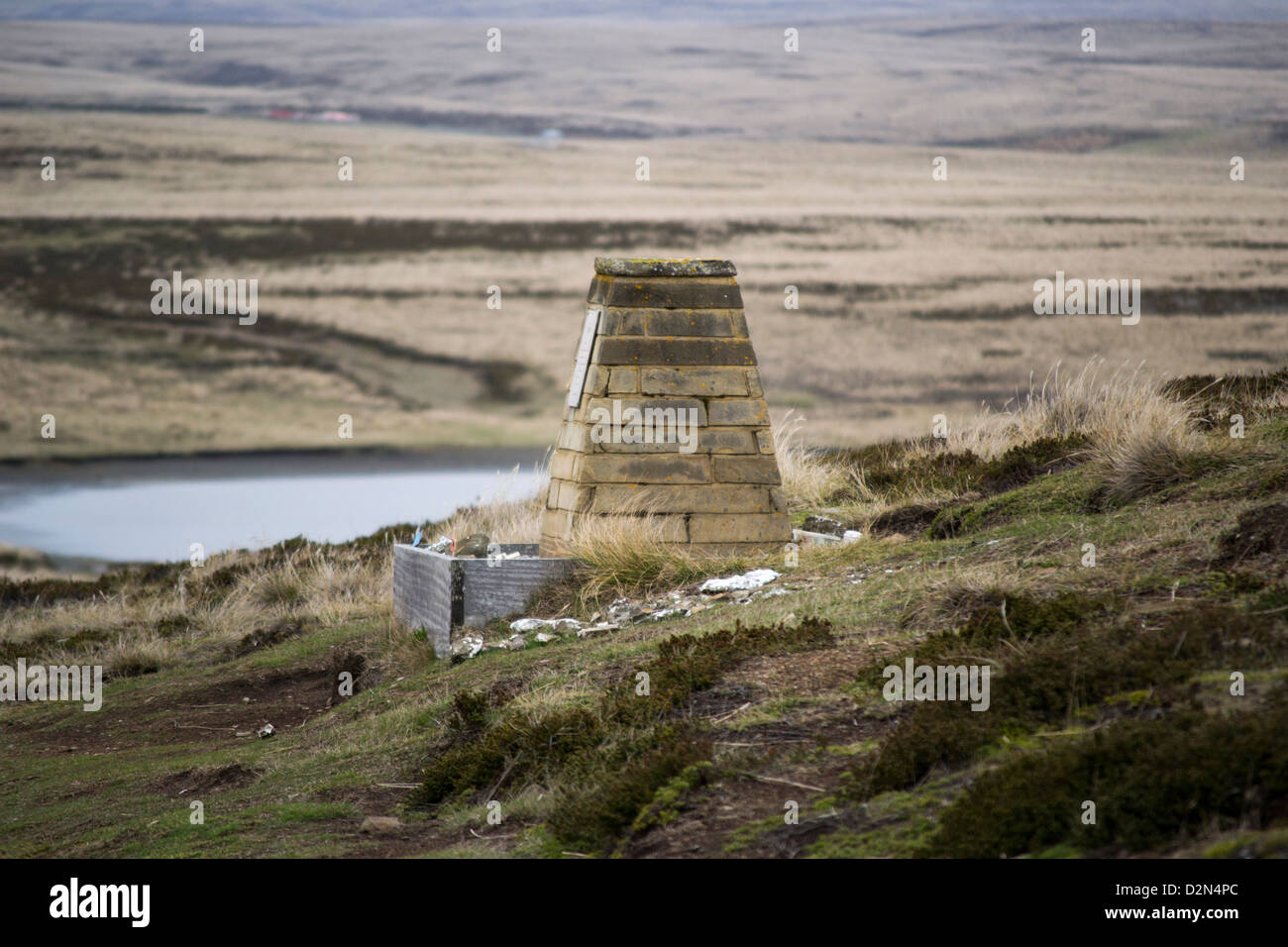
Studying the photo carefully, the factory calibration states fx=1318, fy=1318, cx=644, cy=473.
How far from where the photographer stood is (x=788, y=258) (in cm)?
5709

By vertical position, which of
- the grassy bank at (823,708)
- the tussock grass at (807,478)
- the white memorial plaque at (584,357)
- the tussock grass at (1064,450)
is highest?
the white memorial plaque at (584,357)

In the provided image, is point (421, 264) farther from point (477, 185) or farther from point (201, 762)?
point (201, 762)

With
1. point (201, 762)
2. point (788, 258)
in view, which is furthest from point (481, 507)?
point (788, 258)

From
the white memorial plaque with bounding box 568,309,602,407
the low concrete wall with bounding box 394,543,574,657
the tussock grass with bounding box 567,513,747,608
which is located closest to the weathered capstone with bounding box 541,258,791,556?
the white memorial plaque with bounding box 568,309,602,407

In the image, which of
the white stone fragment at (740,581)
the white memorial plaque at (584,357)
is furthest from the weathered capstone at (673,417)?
the white stone fragment at (740,581)

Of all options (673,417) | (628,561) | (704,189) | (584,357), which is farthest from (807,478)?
(704,189)

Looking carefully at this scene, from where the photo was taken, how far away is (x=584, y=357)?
1112 cm

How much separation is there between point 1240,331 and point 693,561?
128ft

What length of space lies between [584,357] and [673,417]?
0.94 metres

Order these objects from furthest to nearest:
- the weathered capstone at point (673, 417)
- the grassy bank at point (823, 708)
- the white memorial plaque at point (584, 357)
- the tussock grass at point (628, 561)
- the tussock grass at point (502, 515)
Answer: the tussock grass at point (502, 515), the white memorial plaque at point (584, 357), the weathered capstone at point (673, 417), the tussock grass at point (628, 561), the grassy bank at point (823, 708)

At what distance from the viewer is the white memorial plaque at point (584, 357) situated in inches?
433

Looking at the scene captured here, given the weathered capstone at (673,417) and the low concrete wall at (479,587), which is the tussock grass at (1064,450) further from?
the low concrete wall at (479,587)

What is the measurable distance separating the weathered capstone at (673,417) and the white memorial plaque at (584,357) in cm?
2

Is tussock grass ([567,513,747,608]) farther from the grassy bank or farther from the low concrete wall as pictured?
the low concrete wall
